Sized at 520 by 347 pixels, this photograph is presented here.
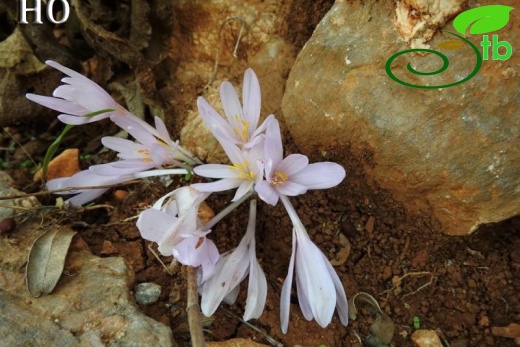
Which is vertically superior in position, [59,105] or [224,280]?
[59,105]

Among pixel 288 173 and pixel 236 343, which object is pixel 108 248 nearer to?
pixel 236 343

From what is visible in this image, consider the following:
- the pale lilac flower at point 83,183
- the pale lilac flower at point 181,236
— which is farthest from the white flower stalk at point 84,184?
the pale lilac flower at point 181,236

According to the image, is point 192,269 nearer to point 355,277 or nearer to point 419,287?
point 355,277

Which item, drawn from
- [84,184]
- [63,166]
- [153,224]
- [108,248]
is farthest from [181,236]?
[63,166]

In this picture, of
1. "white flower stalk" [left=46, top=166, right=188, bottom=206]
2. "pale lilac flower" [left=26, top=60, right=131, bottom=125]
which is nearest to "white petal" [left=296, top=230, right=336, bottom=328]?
"white flower stalk" [left=46, top=166, right=188, bottom=206]

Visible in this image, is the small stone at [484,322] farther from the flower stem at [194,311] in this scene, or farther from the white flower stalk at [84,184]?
the white flower stalk at [84,184]

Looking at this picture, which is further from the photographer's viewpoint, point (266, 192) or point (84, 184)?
point (84, 184)

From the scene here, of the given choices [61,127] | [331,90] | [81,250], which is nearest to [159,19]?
[61,127]
